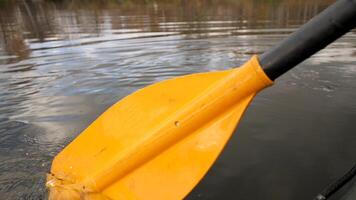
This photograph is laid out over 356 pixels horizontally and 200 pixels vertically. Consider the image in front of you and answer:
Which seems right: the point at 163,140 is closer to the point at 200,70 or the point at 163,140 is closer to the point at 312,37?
the point at 312,37

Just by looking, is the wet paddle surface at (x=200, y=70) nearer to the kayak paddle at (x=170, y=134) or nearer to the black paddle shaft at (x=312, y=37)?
the kayak paddle at (x=170, y=134)

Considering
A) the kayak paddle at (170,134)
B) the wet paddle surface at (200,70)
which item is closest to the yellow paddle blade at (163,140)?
the kayak paddle at (170,134)

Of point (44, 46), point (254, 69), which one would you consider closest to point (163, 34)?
point (44, 46)

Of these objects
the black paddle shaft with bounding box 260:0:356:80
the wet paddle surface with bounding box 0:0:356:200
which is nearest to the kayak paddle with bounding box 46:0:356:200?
the black paddle shaft with bounding box 260:0:356:80

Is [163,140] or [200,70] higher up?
[163,140]

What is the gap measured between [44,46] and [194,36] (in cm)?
434

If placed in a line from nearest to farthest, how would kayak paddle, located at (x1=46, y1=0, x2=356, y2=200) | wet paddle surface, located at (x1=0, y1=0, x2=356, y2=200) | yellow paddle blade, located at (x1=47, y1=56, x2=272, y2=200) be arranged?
kayak paddle, located at (x1=46, y1=0, x2=356, y2=200), yellow paddle blade, located at (x1=47, y1=56, x2=272, y2=200), wet paddle surface, located at (x1=0, y1=0, x2=356, y2=200)

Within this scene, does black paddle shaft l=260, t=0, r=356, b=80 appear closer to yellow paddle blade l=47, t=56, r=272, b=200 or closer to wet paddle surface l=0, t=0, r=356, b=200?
yellow paddle blade l=47, t=56, r=272, b=200

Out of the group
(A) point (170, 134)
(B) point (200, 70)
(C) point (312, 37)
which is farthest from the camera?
(B) point (200, 70)

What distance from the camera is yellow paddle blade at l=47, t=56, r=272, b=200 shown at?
2111 millimetres

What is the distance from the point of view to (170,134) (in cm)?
221

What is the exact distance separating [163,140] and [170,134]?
0.06 m

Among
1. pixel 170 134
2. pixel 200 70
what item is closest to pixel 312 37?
pixel 170 134

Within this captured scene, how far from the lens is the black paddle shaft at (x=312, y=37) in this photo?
1666mm
